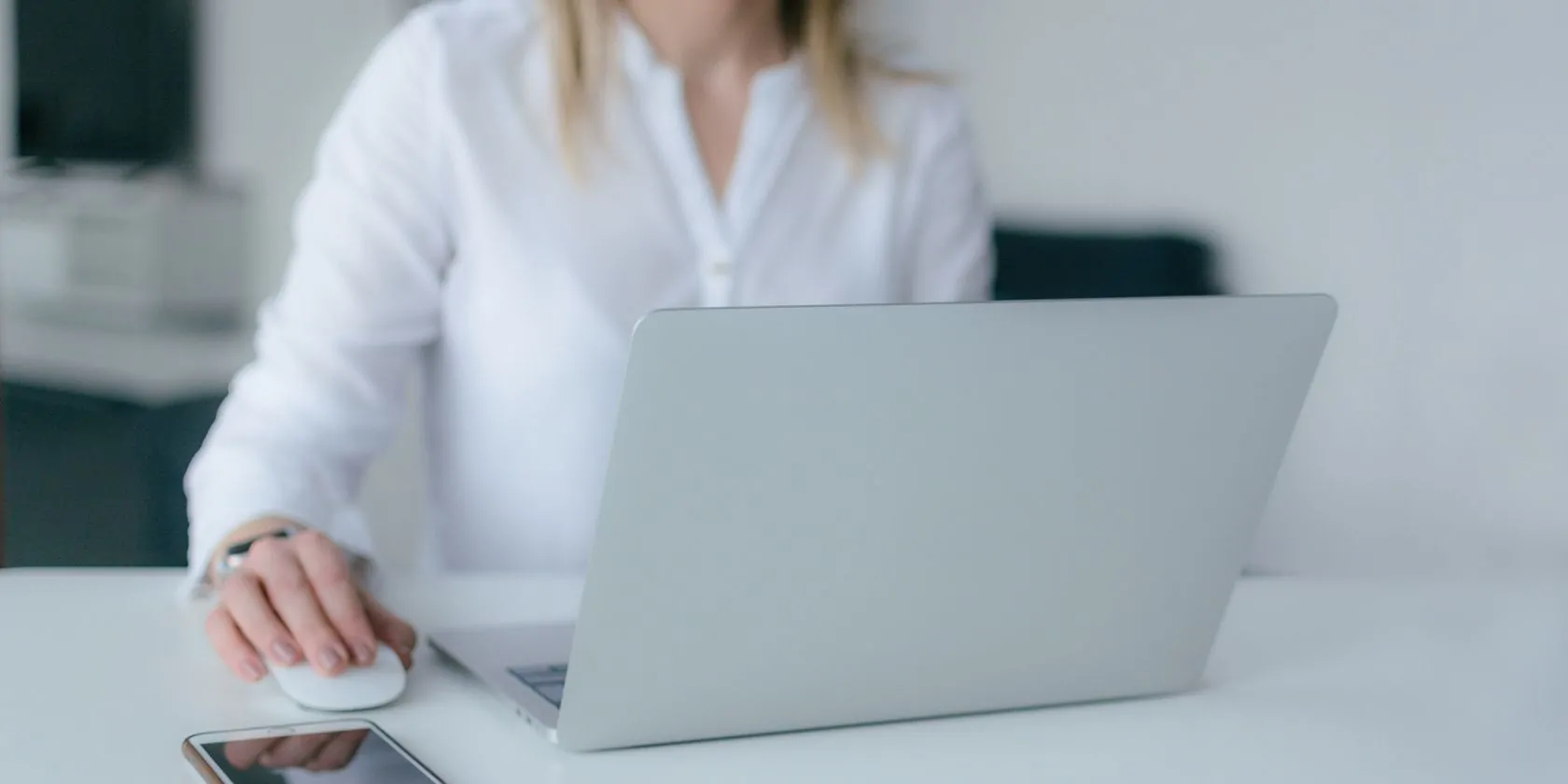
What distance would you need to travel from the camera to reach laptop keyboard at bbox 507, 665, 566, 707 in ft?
2.56

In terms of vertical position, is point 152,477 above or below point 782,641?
below

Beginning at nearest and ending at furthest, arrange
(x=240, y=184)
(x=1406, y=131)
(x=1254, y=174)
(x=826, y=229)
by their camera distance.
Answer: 1. (x=826, y=229)
2. (x=1406, y=131)
3. (x=1254, y=174)
4. (x=240, y=184)

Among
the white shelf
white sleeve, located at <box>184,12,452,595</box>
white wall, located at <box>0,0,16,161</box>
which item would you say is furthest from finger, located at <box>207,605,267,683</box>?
white wall, located at <box>0,0,16,161</box>

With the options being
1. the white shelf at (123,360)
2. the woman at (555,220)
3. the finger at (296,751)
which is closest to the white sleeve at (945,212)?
the woman at (555,220)

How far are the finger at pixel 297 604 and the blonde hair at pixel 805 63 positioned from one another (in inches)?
21.5

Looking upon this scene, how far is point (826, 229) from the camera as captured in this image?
4.70 feet

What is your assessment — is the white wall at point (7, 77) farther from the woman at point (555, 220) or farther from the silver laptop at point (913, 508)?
the silver laptop at point (913, 508)

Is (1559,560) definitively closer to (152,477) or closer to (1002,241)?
(1002,241)

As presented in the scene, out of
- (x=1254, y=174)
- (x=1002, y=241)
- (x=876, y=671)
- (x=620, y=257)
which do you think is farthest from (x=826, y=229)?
(x=1002, y=241)

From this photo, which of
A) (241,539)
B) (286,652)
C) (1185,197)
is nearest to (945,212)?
(241,539)

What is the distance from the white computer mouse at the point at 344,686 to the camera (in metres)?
0.77

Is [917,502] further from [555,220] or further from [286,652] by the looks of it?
[555,220]

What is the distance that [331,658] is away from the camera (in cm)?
79

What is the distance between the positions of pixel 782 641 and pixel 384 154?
0.72m
